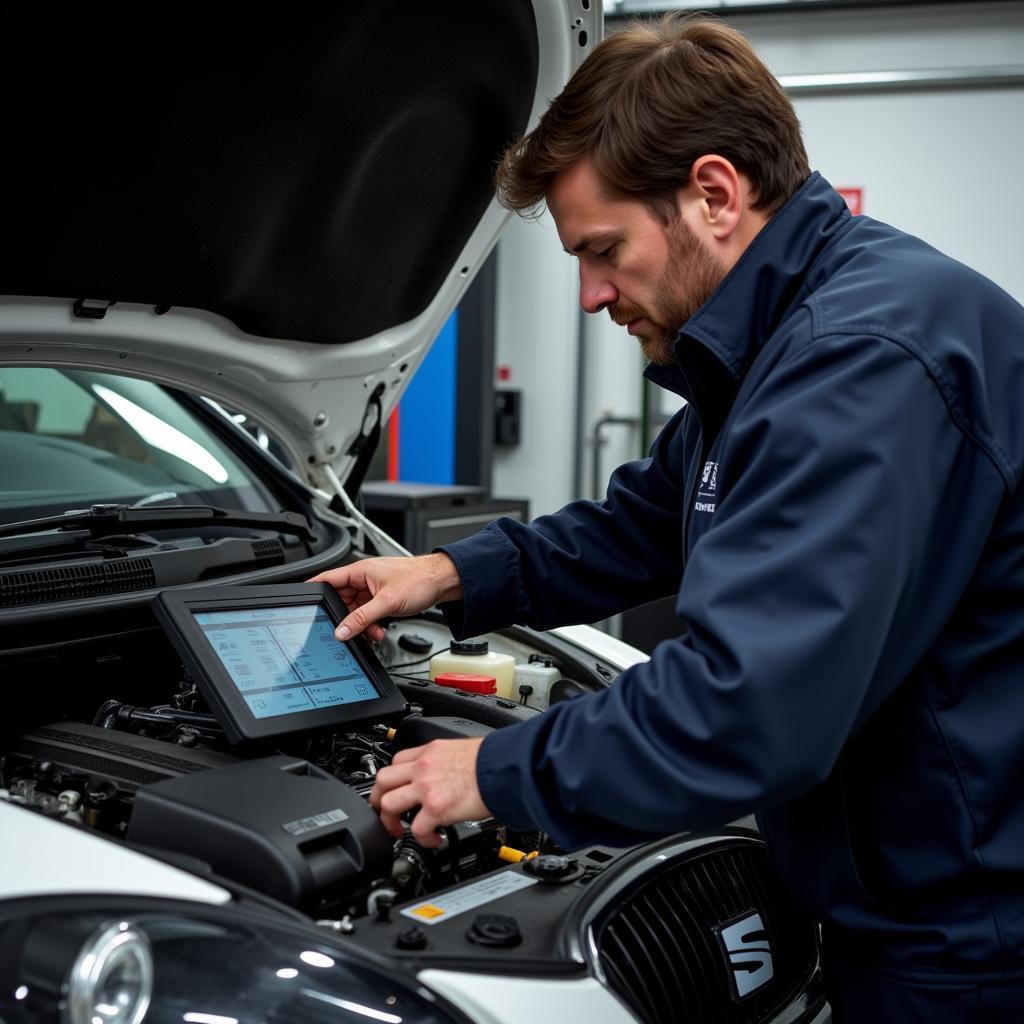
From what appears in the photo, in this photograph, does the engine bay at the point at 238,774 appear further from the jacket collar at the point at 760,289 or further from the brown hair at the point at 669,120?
the brown hair at the point at 669,120

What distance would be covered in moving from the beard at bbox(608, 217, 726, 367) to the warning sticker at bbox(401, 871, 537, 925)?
0.60 metres

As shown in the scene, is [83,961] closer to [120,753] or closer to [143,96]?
[120,753]

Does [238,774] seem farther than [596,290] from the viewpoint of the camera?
No

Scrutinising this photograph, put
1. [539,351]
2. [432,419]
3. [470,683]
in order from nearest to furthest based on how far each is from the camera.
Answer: [470,683]
[432,419]
[539,351]

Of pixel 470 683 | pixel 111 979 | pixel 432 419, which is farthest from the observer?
pixel 432 419

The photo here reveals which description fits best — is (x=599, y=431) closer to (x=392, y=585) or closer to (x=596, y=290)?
(x=392, y=585)

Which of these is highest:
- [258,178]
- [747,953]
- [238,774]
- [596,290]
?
[258,178]

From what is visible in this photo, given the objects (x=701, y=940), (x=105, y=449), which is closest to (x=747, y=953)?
(x=701, y=940)

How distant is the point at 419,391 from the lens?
5.77 meters

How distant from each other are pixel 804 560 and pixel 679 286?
0.45 m

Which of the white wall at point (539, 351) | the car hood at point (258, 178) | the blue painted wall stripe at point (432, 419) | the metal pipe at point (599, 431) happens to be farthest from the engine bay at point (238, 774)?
the white wall at point (539, 351)

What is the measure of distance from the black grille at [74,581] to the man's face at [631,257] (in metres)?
0.72

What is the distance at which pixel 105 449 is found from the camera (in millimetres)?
2053

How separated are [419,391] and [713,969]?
462cm
